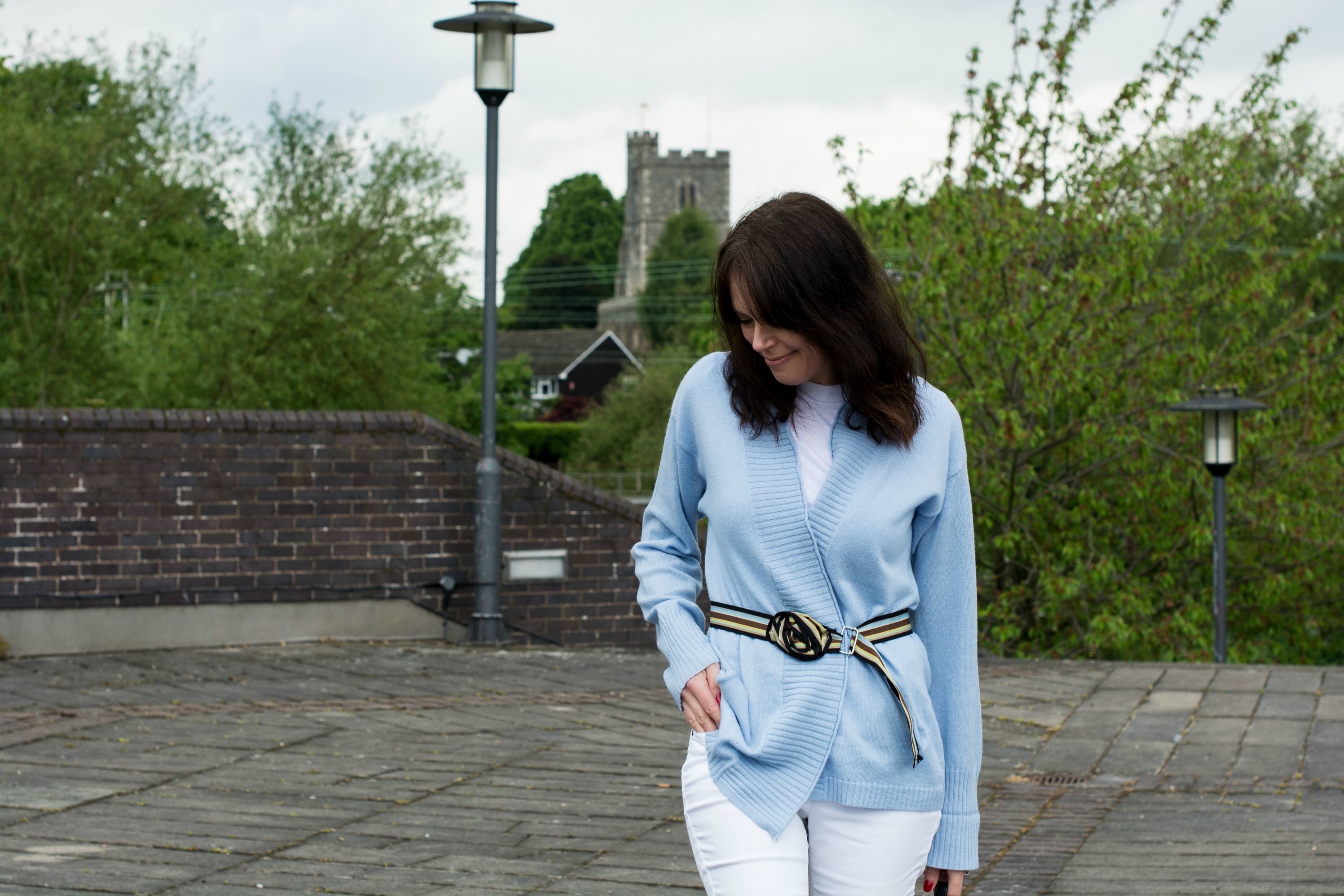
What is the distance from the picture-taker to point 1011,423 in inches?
429

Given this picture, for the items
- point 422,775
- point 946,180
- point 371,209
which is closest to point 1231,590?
point 946,180

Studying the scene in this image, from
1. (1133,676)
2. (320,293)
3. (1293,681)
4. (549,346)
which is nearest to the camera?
(1293,681)

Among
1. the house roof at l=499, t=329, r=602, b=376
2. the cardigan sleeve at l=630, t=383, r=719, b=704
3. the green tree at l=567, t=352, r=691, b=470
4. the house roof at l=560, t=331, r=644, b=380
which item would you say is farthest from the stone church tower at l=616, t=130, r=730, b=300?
the cardigan sleeve at l=630, t=383, r=719, b=704

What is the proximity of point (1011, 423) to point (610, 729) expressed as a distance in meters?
5.27

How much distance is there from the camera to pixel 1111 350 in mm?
11656

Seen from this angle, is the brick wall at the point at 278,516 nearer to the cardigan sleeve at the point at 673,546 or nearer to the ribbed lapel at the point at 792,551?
the cardigan sleeve at the point at 673,546

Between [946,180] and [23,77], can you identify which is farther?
[23,77]

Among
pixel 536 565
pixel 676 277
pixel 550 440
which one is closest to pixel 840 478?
pixel 536 565

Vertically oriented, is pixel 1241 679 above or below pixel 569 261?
below

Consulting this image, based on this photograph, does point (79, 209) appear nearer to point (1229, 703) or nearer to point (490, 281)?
point (490, 281)

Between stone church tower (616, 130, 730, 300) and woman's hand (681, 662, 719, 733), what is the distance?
109773 mm

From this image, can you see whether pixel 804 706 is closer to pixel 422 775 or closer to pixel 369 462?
pixel 422 775

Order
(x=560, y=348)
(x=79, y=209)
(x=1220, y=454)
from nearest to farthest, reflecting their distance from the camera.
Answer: (x=1220, y=454) < (x=79, y=209) < (x=560, y=348)

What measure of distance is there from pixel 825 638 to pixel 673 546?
0.33m
